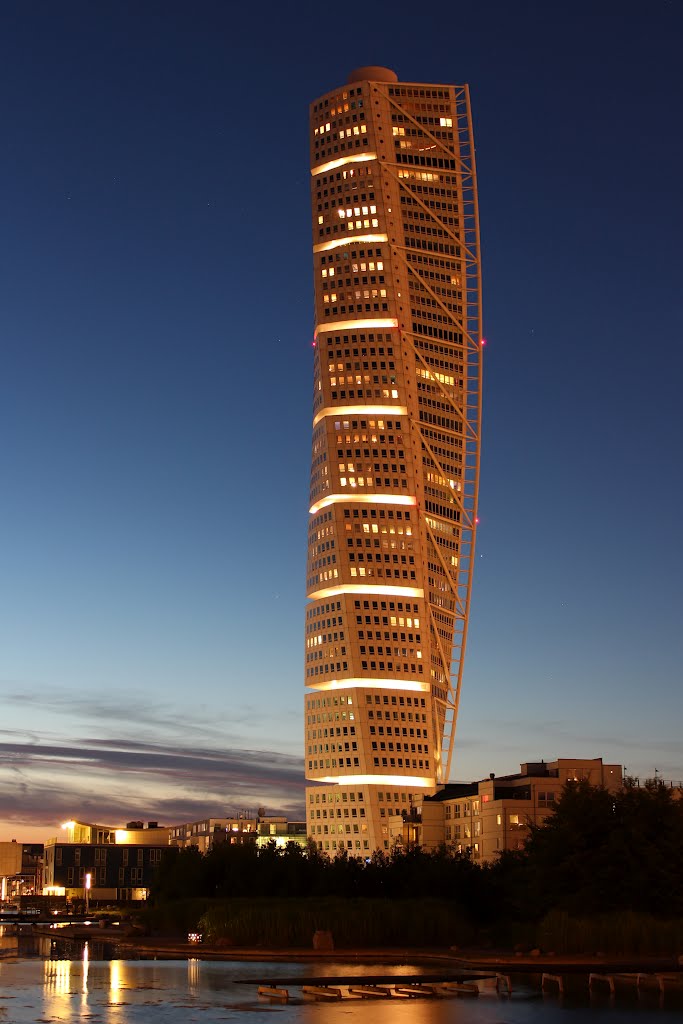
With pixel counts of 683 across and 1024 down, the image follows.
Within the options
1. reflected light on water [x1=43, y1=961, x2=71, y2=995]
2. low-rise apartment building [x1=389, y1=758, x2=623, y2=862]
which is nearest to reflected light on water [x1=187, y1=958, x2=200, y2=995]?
reflected light on water [x1=43, y1=961, x2=71, y2=995]

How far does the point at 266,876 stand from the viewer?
374 feet

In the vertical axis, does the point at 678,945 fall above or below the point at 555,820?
below

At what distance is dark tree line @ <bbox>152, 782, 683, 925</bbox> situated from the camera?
7912 centimetres

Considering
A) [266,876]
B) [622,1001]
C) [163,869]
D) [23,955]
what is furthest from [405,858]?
[622,1001]

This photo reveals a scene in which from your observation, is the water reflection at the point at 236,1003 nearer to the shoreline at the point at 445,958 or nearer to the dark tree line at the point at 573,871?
the shoreline at the point at 445,958

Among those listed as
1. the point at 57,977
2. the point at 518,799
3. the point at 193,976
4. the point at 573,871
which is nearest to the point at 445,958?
the point at 193,976

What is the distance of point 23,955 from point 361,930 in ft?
67.9

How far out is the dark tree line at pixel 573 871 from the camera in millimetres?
79125

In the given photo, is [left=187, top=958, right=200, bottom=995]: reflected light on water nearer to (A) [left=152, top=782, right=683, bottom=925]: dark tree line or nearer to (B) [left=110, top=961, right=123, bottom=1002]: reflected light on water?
(B) [left=110, top=961, right=123, bottom=1002]: reflected light on water

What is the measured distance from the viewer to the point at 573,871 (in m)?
82.2

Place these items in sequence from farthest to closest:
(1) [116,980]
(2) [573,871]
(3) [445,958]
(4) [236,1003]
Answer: (2) [573,871] < (3) [445,958] < (1) [116,980] < (4) [236,1003]

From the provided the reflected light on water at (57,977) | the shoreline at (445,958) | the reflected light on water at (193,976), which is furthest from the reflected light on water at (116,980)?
the shoreline at (445,958)

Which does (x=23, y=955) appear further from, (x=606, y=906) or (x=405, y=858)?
(x=405, y=858)

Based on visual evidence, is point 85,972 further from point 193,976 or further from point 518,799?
point 518,799
